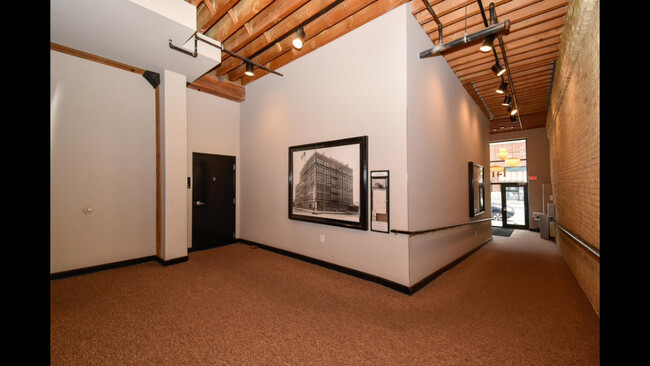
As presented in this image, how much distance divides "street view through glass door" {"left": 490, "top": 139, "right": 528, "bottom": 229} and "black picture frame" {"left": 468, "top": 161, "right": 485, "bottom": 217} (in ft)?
13.5

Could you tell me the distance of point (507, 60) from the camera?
511 centimetres

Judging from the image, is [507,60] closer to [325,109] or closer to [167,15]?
[325,109]

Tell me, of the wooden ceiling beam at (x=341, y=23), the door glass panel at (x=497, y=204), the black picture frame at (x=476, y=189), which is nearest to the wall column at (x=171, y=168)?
the wooden ceiling beam at (x=341, y=23)

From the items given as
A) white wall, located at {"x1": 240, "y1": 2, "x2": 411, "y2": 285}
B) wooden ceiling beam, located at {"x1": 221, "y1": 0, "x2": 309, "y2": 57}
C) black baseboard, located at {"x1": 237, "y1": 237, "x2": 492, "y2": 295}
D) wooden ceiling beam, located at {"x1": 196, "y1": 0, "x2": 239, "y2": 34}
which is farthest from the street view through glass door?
wooden ceiling beam, located at {"x1": 196, "y1": 0, "x2": 239, "y2": 34}

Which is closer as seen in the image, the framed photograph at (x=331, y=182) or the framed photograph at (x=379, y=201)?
the framed photograph at (x=379, y=201)

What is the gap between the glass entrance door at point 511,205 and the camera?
10336 mm

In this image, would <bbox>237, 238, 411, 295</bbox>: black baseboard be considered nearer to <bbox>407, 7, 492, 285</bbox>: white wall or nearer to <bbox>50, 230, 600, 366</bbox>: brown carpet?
<bbox>50, 230, 600, 366</bbox>: brown carpet

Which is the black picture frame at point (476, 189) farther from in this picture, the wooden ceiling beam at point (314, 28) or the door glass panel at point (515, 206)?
the door glass panel at point (515, 206)

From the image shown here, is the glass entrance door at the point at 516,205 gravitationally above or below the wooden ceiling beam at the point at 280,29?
below

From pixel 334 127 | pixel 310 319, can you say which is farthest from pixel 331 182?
pixel 310 319

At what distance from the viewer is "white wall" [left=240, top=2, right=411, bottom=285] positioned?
369cm

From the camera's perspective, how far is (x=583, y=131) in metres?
3.43

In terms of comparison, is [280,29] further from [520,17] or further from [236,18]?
[520,17]

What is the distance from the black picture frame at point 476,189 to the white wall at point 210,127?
5598 millimetres
